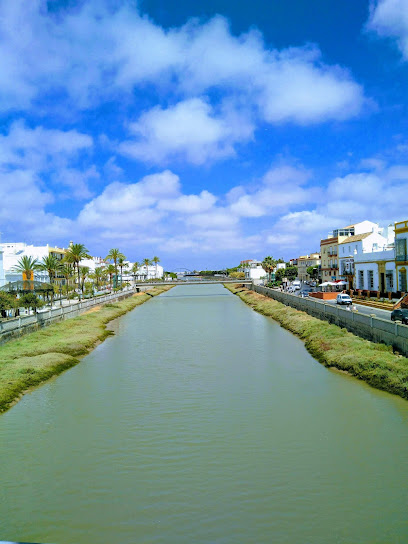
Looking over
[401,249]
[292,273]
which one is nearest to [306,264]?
[292,273]

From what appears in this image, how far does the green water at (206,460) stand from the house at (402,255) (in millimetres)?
23673

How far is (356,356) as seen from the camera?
75.1ft

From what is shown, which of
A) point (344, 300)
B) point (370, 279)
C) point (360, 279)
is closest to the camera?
point (344, 300)

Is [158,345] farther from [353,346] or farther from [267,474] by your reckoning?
[267,474]

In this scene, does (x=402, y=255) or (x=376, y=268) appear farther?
(x=376, y=268)

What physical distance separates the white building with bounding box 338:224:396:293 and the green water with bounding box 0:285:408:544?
2746 centimetres

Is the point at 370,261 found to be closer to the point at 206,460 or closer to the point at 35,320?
the point at 35,320

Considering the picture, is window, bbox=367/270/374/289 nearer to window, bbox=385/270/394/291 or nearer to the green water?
window, bbox=385/270/394/291

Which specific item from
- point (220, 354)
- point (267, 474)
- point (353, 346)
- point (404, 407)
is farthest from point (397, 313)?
point (267, 474)

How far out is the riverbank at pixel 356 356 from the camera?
19.0 meters

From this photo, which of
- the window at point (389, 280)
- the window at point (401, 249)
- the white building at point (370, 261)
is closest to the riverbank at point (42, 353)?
the window at point (401, 249)

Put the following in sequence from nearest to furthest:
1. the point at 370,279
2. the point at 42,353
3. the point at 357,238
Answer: the point at 42,353
the point at 370,279
the point at 357,238

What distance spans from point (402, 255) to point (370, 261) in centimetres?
798

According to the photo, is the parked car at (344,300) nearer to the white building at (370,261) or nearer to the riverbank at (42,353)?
the white building at (370,261)
